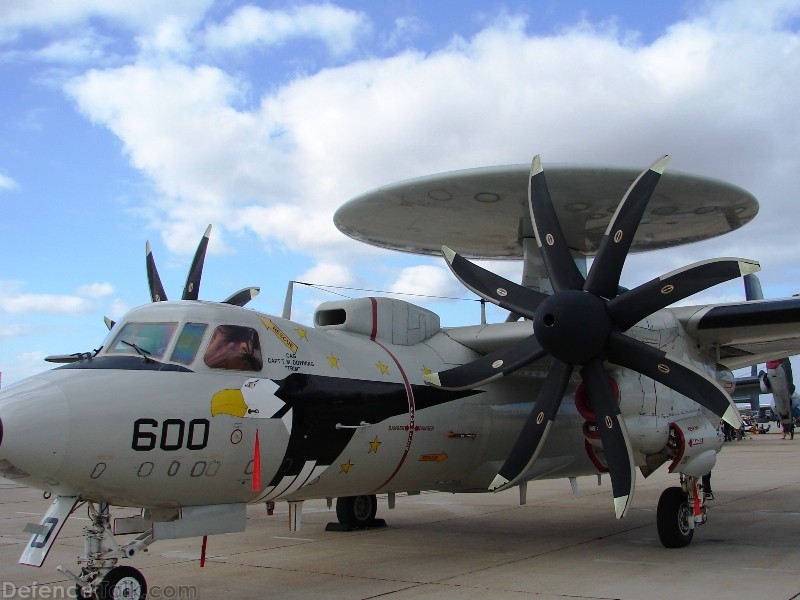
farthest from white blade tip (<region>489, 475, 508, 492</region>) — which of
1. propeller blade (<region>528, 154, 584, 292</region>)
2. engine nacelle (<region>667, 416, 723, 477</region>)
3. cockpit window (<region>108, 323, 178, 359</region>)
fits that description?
cockpit window (<region>108, 323, 178, 359</region>)

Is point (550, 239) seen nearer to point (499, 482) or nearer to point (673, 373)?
point (673, 373)

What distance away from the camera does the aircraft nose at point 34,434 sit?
6.57 metres

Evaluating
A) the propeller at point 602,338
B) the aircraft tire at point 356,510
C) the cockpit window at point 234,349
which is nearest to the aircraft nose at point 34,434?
the cockpit window at point 234,349

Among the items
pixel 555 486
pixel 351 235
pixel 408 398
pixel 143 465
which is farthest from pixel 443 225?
pixel 555 486

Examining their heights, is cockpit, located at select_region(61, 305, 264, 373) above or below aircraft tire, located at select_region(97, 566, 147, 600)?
above

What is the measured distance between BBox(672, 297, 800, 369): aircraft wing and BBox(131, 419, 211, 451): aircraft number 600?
7.37 m

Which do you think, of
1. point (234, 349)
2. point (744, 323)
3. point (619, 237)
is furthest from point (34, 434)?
point (744, 323)

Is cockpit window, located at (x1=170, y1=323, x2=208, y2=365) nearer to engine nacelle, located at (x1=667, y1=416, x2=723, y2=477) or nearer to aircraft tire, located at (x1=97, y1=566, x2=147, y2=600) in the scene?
aircraft tire, located at (x1=97, y1=566, x2=147, y2=600)

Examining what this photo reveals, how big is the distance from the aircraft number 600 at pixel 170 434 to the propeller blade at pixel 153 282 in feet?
23.7

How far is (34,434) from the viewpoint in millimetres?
6633

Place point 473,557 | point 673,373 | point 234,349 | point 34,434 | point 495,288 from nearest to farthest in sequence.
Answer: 1. point 34,434
2. point 234,349
3. point 673,373
4. point 473,557
5. point 495,288

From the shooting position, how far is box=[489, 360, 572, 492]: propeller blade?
10.2 m

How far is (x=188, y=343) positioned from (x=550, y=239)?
510 centimetres

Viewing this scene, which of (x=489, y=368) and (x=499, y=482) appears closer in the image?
(x=499, y=482)
